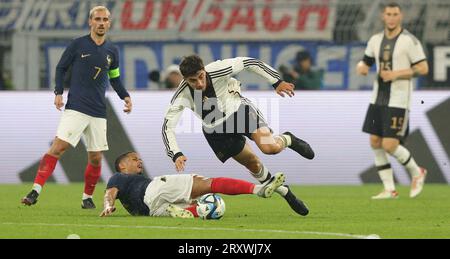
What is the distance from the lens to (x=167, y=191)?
11.6 metres

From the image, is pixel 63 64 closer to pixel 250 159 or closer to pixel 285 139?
pixel 250 159

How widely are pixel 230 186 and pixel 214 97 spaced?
0.83 meters

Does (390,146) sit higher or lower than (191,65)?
lower

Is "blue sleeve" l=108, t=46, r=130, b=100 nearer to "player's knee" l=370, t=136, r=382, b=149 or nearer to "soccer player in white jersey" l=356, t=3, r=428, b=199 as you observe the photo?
"soccer player in white jersey" l=356, t=3, r=428, b=199

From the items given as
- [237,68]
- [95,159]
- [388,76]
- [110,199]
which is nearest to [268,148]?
[237,68]

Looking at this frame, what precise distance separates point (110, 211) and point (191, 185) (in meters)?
0.78

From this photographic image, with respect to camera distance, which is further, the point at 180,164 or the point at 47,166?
the point at 47,166

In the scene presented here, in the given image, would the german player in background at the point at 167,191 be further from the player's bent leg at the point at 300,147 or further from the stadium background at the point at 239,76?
the stadium background at the point at 239,76

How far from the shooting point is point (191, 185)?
38.0 feet

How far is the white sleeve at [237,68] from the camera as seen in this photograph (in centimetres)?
1155

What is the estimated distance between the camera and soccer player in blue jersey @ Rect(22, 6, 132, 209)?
13.0 metres

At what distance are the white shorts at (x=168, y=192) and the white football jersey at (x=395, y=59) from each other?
4.35 metres

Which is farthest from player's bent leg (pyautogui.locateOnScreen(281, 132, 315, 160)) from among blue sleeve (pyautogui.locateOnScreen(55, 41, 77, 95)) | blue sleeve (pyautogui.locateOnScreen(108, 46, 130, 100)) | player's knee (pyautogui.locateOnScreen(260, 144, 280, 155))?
blue sleeve (pyautogui.locateOnScreen(55, 41, 77, 95))

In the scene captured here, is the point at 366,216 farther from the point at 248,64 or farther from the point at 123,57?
the point at 123,57
